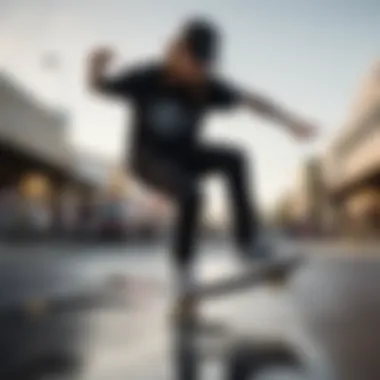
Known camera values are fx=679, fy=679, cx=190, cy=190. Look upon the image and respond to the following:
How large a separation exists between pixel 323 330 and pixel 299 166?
13.1 inches

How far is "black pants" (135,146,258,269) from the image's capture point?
1364 mm

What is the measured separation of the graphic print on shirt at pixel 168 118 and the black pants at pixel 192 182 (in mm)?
47

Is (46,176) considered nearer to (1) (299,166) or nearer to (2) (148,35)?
(2) (148,35)

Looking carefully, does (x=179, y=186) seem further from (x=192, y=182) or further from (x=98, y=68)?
(x=98, y=68)

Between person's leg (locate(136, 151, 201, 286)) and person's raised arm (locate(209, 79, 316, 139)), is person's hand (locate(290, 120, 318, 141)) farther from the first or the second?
person's leg (locate(136, 151, 201, 286))

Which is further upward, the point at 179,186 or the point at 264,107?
the point at 264,107

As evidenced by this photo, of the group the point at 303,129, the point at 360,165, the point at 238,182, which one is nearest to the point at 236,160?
the point at 238,182

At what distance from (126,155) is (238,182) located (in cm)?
23

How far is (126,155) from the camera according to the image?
138 cm

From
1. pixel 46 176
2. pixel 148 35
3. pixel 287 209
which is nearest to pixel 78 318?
pixel 46 176

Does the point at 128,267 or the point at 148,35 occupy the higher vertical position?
the point at 148,35

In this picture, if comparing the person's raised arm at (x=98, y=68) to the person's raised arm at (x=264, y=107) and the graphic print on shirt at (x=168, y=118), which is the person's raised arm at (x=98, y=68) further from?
the person's raised arm at (x=264, y=107)

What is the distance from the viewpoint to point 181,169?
1.37 meters

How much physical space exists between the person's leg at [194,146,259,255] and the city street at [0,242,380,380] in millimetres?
60
